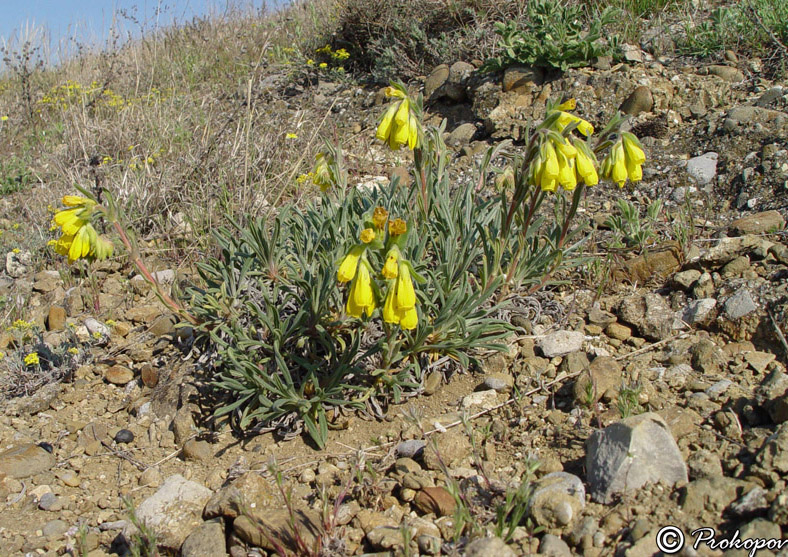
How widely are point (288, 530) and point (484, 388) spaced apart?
3.85 feet

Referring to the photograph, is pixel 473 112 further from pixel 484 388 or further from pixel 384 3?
pixel 484 388

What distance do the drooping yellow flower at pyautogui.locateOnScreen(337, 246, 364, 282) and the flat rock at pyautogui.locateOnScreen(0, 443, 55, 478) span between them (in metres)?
1.77

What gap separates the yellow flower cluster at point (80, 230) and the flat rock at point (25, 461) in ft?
3.06

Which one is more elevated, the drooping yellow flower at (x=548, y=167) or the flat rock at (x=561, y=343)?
the drooping yellow flower at (x=548, y=167)

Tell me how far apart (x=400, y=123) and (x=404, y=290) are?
0.96 metres

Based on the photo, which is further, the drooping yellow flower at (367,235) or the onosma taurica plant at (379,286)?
the onosma taurica plant at (379,286)

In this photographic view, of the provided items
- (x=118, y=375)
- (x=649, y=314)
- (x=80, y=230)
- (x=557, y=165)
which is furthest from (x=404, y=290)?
(x=118, y=375)

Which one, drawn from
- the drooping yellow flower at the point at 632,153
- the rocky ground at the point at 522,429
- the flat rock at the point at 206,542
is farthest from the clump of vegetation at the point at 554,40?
the flat rock at the point at 206,542

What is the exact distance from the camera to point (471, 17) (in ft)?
22.4

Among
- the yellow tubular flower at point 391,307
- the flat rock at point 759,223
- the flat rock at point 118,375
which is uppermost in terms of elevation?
the yellow tubular flower at point 391,307

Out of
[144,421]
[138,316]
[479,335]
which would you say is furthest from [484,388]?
[138,316]

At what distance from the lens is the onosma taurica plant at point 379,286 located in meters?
2.76

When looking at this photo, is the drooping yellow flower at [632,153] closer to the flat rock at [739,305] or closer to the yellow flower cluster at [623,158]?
the yellow flower cluster at [623,158]

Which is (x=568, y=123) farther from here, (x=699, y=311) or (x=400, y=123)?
(x=699, y=311)
